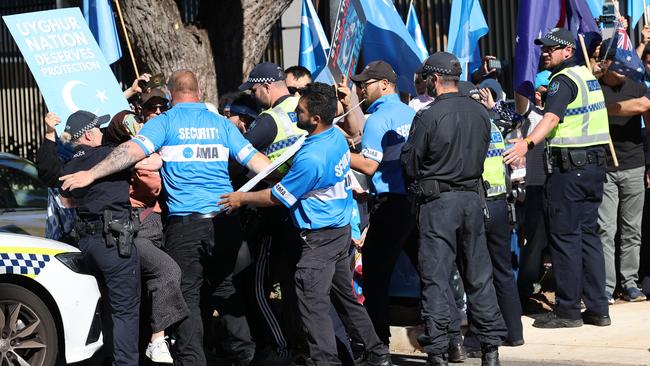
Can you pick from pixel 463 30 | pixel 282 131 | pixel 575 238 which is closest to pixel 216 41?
pixel 463 30

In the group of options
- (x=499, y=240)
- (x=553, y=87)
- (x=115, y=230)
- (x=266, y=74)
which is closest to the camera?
(x=115, y=230)

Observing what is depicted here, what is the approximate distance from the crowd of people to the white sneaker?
0.04 feet

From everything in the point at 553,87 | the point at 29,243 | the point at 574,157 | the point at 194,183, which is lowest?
the point at 29,243

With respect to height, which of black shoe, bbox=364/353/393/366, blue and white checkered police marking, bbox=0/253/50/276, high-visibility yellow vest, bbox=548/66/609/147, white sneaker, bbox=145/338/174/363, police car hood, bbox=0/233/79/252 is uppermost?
high-visibility yellow vest, bbox=548/66/609/147

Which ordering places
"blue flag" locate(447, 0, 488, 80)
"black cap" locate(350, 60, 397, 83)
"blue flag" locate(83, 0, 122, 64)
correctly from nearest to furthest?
"black cap" locate(350, 60, 397, 83) < "blue flag" locate(83, 0, 122, 64) < "blue flag" locate(447, 0, 488, 80)

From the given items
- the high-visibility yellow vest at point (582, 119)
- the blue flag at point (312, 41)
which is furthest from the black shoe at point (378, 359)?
the blue flag at point (312, 41)

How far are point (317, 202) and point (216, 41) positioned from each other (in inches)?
180

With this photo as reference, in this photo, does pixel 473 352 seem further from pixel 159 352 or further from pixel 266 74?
pixel 266 74

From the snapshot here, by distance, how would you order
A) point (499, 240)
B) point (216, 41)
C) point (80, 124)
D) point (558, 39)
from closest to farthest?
1. point (80, 124)
2. point (499, 240)
3. point (558, 39)
4. point (216, 41)

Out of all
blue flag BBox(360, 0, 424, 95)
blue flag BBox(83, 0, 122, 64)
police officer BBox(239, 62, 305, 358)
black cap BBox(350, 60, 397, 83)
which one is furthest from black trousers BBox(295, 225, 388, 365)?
blue flag BBox(83, 0, 122, 64)

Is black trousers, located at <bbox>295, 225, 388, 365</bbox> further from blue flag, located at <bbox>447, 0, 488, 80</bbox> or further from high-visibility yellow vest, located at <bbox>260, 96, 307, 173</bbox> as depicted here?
blue flag, located at <bbox>447, 0, 488, 80</bbox>

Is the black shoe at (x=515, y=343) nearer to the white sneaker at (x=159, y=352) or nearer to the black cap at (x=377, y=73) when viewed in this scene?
the black cap at (x=377, y=73)

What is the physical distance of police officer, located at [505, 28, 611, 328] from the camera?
8820 millimetres

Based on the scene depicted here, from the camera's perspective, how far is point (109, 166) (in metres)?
7.11
